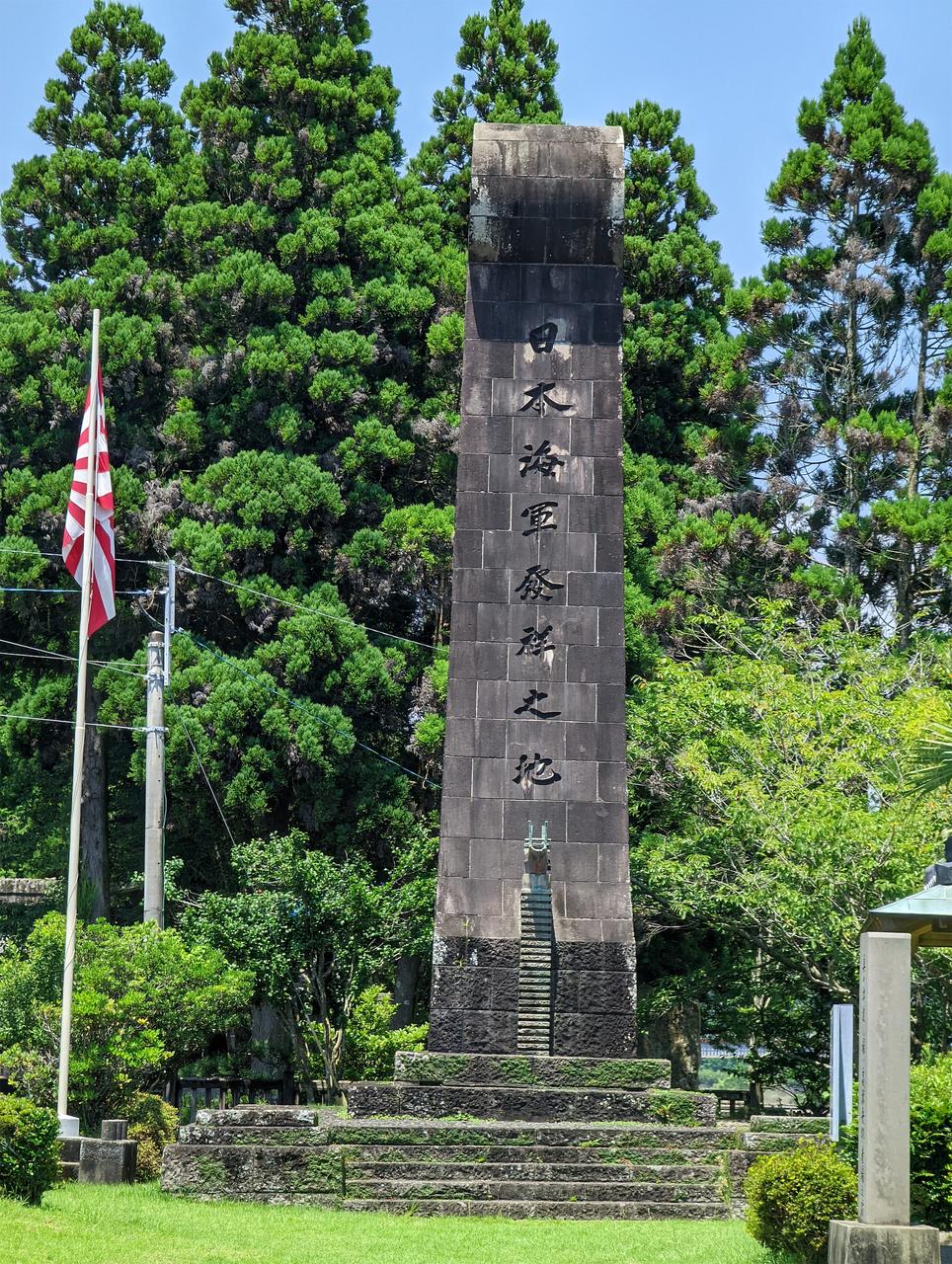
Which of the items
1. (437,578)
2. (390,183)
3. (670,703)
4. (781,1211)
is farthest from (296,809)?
(781,1211)

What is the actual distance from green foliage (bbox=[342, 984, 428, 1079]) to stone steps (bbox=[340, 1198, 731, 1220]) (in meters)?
6.44

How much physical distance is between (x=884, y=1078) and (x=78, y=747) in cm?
799

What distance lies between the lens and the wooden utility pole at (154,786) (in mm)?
17641

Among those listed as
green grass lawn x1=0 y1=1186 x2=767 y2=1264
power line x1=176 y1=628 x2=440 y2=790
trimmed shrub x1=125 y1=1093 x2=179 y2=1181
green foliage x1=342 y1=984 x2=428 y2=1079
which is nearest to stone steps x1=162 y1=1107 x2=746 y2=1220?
green grass lawn x1=0 y1=1186 x2=767 y2=1264

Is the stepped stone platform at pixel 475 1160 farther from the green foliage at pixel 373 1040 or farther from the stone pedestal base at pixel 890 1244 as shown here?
the green foliage at pixel 373 1040

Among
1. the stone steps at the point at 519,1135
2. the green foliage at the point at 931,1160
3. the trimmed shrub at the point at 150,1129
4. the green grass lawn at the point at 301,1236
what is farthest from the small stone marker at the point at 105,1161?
the green foliage at the point at 931,1160

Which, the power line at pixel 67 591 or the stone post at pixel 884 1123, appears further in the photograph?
the power line at pixel 67 591

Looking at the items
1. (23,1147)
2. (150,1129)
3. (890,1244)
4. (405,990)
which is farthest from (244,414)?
(890,1244)

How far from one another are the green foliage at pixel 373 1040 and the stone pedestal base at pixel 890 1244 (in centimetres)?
1124

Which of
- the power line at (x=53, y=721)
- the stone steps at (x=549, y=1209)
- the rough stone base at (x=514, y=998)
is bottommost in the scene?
the stone steps at (x=549, y=1209)

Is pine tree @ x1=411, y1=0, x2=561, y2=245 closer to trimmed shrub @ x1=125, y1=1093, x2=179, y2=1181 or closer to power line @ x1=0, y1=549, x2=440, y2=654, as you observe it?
power line @ x1=0, y1=549, x2=440, y2=654

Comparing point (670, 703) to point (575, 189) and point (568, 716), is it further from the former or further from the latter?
point (575, 189)

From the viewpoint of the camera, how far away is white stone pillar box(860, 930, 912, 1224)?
7.46 metres

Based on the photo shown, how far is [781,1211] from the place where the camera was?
28.5 ft
